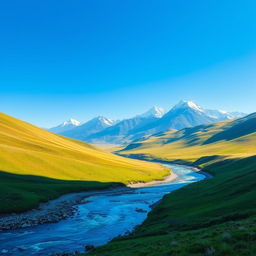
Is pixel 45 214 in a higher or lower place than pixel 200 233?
higher

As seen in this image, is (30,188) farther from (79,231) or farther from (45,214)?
(79,231)

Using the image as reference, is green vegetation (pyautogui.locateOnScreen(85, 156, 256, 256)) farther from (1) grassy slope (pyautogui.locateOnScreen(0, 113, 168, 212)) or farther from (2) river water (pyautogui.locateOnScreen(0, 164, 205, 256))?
(1) grassy slope (pyautogui.locateOnScreen(0, 113, 168, 212))

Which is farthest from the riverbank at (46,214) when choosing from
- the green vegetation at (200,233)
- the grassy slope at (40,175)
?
the green vegetation at (200,233)

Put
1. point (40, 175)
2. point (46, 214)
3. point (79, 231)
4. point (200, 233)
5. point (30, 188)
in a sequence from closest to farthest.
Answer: point (200, 233)
point (79, 231)
point (46, 214)
point (30, 188)
point (40, 175)

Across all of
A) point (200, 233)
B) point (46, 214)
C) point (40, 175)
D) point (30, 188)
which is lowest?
point (200, 233)

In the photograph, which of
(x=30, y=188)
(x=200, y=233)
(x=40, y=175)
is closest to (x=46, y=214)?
(x=30, y=188)

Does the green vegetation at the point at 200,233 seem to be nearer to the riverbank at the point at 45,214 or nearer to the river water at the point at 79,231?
the river water at the point at 79,231

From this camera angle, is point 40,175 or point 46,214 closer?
point 46,214

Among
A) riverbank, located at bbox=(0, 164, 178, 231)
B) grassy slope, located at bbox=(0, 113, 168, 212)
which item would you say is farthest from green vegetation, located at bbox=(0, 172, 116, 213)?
riverbank, located at bbox=(0, 164, 178, 231)

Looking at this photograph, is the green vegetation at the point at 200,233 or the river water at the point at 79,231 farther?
the river water at the point at 79,231

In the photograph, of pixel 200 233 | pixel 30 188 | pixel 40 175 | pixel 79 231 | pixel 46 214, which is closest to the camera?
pixel 200 233

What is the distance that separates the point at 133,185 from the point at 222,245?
110m

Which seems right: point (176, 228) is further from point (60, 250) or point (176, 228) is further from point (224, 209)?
point (60, 250)

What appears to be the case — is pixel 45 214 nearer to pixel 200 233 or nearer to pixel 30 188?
pixel 30 188
